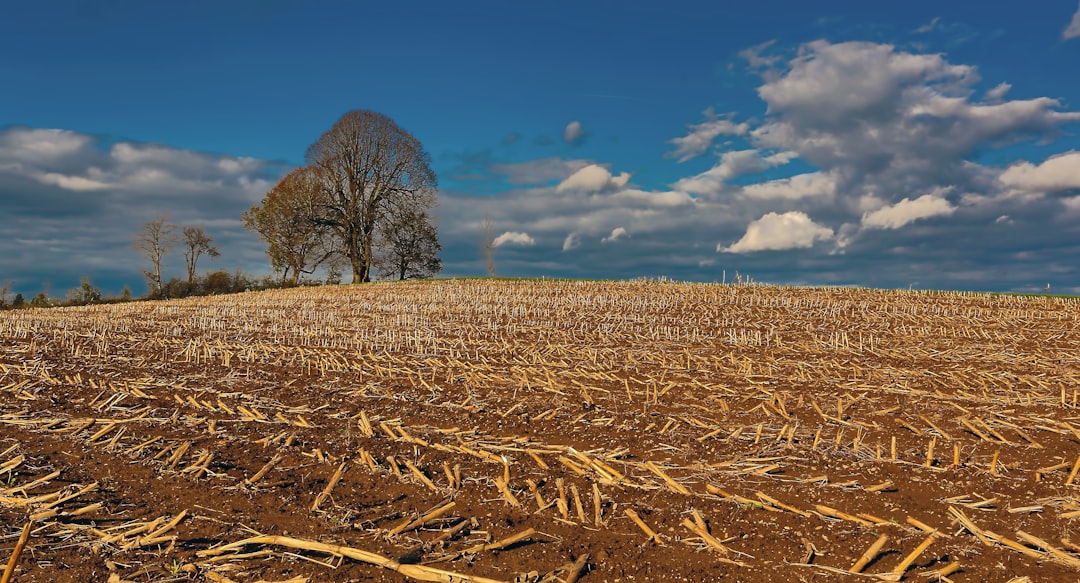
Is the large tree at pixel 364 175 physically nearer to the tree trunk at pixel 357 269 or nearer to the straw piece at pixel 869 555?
the tree trunk at pixel 357 269

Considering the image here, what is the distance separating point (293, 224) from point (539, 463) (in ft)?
163

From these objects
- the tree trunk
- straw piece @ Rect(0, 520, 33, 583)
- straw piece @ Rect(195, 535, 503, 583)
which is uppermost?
the tree trunk

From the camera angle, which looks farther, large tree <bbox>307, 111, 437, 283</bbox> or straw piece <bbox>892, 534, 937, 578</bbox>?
large tree <bbox>307, 111, 437, 283</bbox>

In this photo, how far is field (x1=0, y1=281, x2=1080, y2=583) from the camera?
16.7 ft

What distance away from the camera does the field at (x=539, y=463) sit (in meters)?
5.10

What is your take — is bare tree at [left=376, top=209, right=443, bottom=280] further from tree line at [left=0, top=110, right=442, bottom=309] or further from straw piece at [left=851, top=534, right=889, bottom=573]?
straw piece at [left=851, top=534, right=889, bottom=573]

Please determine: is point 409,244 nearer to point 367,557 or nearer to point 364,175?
point 364,175

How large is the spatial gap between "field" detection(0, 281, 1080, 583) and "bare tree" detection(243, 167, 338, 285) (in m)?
35.8

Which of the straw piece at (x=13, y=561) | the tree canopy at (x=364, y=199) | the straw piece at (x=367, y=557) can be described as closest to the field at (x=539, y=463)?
the straw piece at (x=367, y=557)

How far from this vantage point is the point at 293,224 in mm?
51750

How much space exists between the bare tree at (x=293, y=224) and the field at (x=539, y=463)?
35832 mm

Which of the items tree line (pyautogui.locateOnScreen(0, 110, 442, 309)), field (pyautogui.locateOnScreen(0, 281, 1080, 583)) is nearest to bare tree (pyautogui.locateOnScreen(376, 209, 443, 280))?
tree line (pyautogui.locateOnScreen(0, 110, 442, 309))

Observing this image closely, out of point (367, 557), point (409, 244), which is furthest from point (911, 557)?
point (409, 244)

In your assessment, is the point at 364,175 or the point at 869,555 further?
the point at 364,175
